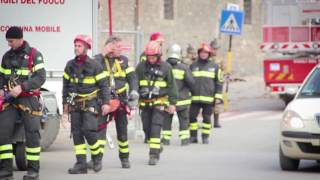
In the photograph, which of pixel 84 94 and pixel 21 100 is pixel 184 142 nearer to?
pixel 84 94

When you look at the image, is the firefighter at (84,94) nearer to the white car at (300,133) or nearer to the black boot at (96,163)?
the black boot at (96,163)

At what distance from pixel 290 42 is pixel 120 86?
42.5ft

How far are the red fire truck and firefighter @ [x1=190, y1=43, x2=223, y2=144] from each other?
805cm

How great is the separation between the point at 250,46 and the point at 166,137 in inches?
1134

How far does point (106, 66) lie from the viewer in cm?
1405

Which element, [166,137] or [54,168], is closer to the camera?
[54,168]

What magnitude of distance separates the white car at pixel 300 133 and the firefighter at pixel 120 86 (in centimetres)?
212

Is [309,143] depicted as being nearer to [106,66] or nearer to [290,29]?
[106,66]

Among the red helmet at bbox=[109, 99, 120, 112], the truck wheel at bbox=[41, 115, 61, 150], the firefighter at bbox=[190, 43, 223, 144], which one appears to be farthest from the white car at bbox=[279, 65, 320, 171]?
the firefighter at bbox=[190, 43, 223, 144]

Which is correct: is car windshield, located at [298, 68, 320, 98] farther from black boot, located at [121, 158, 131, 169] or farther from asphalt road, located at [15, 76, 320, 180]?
black boot, located at [121, 158, 131, 169]

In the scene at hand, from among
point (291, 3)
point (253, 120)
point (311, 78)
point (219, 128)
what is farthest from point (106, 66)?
point (291, 3)

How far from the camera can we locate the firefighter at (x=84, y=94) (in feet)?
43.1

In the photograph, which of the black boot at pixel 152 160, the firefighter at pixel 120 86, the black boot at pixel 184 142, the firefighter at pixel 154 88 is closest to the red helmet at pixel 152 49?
the firefighter at pixel 154 88

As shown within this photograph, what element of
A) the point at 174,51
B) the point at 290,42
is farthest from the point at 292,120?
the point at 290,42
